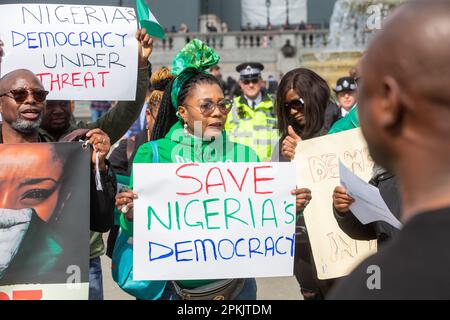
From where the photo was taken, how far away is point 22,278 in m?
3.33

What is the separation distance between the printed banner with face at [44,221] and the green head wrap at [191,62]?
62cm

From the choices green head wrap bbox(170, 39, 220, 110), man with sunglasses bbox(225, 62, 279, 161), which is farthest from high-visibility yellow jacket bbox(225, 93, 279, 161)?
green head wrap bbox(170, 39, 220, 110)

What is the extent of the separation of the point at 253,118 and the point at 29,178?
3539 mm

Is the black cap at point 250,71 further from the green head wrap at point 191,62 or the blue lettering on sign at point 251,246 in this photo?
the blue lettering on sign at point 251,246

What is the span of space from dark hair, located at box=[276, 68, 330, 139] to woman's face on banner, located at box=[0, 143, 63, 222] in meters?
1.58

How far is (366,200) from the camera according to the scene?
307 cm

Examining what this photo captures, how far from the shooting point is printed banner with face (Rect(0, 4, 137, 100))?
4531 millimetres

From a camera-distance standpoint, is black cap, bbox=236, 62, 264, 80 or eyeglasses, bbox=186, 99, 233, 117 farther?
black cap, bbox=236, 62, 264, 80

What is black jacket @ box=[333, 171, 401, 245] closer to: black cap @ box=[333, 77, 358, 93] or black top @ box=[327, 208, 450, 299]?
black top @ box=[327, 208, 450, 299]

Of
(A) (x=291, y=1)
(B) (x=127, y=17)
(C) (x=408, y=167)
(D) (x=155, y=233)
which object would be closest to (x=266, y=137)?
(B) (x=127, y=17)

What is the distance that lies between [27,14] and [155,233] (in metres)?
1.79

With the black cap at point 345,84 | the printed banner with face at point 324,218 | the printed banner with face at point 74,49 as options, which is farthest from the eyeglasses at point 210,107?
the black cap at point 345,84

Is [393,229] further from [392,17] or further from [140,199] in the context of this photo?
[392,17]

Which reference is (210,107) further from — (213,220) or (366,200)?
(366,200)
